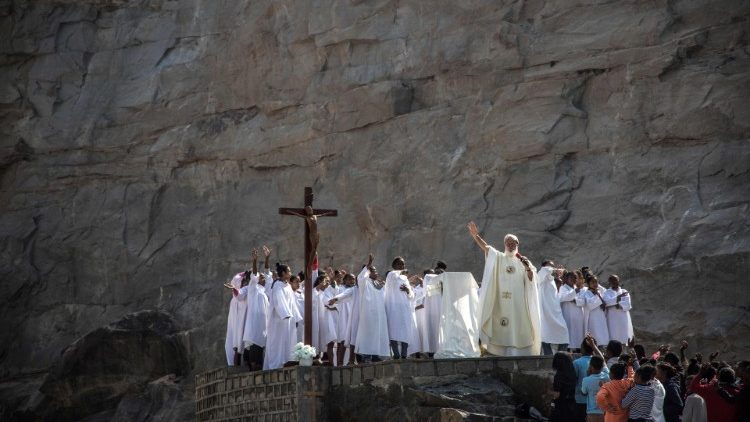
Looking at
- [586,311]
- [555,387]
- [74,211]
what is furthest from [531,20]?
[555,387]

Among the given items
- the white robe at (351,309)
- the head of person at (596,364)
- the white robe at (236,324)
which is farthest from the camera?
the white robe at (236,324)

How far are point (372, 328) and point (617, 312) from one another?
13.1 ft

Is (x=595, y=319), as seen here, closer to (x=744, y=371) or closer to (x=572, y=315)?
(x=572, y=315)

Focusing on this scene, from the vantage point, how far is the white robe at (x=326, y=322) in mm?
20344

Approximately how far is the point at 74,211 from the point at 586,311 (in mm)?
18486

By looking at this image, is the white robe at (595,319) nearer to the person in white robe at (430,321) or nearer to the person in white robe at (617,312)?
the person in white robe at (617,312)

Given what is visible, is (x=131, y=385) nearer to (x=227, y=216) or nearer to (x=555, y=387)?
(x=227, y=216)

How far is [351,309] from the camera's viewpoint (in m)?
20.0

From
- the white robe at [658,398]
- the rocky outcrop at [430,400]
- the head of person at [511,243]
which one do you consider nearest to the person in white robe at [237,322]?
the rocky outcrop at [430,400]

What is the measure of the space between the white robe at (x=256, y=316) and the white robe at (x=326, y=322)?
88 cm

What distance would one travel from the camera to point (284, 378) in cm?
1802

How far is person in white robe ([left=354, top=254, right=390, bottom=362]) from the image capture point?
19312 mm

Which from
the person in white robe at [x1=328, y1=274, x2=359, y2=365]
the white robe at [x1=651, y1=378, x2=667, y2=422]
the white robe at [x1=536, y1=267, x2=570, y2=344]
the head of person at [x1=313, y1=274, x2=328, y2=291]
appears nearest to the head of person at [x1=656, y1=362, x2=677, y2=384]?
the white robe at [x1=651, y1=378, x2=667, y2=422]

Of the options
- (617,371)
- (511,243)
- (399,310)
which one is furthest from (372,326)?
(617,371)
